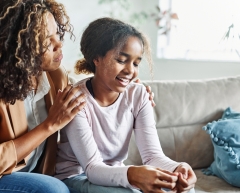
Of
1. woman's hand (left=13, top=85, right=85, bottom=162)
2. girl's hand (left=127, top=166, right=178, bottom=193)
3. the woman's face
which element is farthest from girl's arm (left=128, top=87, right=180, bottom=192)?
the woman's face

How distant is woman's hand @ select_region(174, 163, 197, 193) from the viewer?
1195 mm

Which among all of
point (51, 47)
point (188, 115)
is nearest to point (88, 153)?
point (51, 47)

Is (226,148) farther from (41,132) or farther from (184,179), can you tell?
(41,132)

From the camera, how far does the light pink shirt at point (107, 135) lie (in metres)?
1.31

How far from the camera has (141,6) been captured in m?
3.59

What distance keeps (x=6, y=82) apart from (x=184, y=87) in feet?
3.50

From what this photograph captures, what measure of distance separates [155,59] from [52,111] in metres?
2.39

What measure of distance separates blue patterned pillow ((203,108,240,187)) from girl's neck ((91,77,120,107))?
1.92 ft

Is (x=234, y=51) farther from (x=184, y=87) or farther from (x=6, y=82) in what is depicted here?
(x=6, y=82)

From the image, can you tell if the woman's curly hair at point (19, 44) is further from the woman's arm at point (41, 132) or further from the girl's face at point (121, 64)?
the girl's face at point (121, 64)

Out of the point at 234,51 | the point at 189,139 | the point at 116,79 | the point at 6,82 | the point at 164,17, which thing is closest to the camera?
the point at 6,82

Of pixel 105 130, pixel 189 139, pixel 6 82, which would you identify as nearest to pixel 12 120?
pixel 6 82

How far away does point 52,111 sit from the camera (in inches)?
50.4

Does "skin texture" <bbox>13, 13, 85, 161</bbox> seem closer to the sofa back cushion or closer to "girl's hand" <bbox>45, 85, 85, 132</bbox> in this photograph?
"girl's hand" <bbox>45, 85, 85, 132</bbox>
